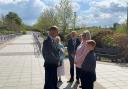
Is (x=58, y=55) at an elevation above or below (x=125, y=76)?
above

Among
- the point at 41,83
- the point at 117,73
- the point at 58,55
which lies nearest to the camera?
the point at 58,55

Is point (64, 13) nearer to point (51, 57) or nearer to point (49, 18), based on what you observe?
point (49, 18)

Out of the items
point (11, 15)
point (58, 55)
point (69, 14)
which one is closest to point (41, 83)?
point (58, 55)

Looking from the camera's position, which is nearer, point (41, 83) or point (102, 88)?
point (102, 88)

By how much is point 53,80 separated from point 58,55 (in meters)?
0.70

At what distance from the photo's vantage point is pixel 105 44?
25.5 meters

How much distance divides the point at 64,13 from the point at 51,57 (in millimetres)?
40450

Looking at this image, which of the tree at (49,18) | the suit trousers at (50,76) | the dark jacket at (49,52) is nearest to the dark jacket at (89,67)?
the dark jacket at (49,52)

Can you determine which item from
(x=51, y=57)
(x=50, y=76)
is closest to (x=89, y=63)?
(x=51, y=57)

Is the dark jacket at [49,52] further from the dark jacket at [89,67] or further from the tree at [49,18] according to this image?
the tree at [49,18]

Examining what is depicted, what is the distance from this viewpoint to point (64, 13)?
5009 centimetres

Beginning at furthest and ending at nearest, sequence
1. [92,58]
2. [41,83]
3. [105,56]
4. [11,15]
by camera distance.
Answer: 1. [11,15]
2. [105,56]
3. [41,83]
4. [92,58]

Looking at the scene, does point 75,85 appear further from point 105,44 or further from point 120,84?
point 105,44

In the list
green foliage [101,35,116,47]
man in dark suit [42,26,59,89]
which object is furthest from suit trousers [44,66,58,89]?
green foliage [101,35,116,47]
